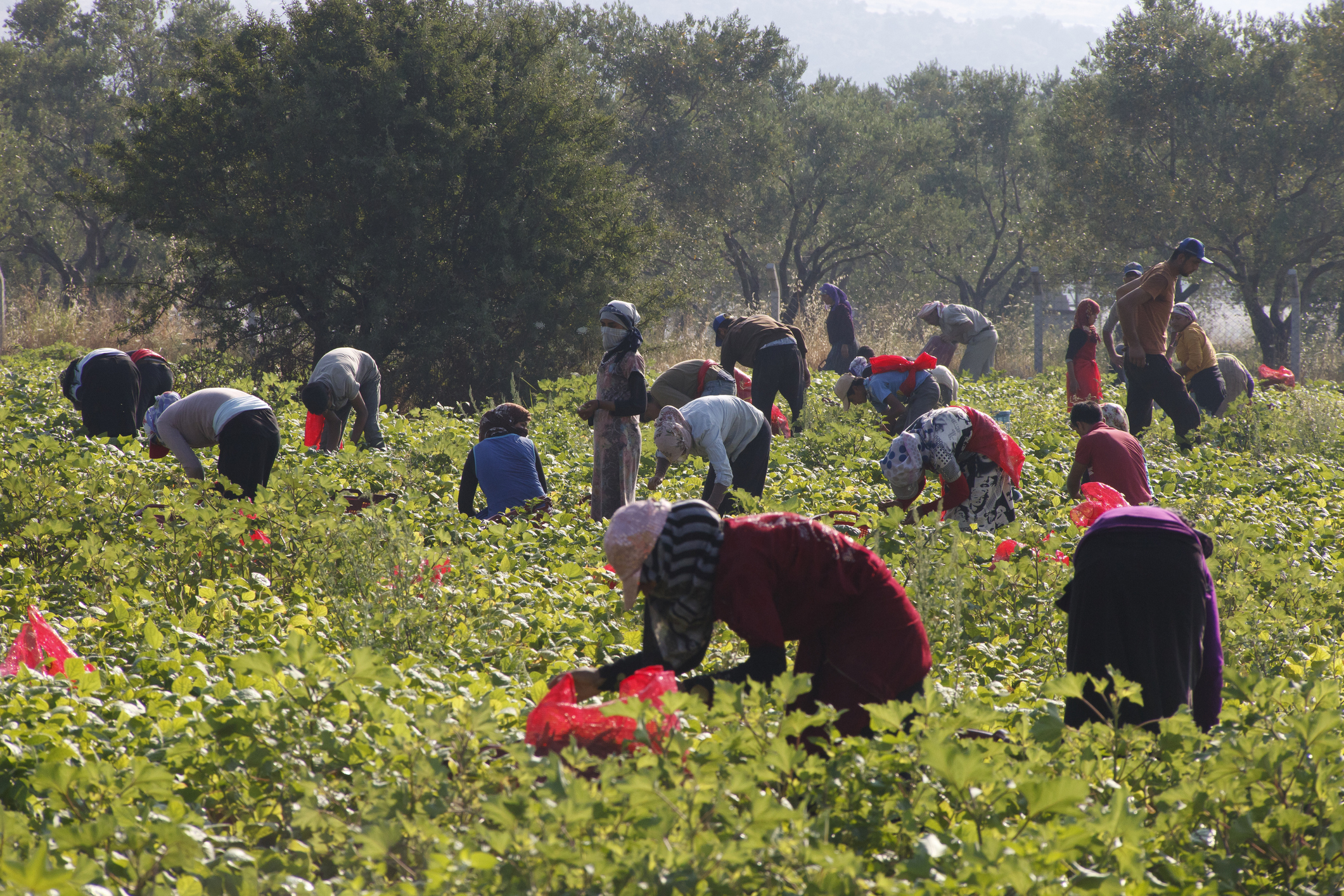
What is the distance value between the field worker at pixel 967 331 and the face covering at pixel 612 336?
7233 millimetres

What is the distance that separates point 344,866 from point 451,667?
1.78 meters

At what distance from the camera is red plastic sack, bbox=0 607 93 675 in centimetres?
366

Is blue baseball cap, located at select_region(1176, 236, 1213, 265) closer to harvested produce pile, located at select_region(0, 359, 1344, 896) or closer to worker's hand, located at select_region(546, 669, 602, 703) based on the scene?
harvested produce pile, located at select_region(0, 359, 1344, 896)

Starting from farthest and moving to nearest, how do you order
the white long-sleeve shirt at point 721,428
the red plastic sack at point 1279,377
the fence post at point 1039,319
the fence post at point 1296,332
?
the fence post at point 1039,319, the fence post at point 1296,332, the red plastic sack at point 1279,377, the white long-sleeve shirt at point 721,428

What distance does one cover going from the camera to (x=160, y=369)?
9.10 m

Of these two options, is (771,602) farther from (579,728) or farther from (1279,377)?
(1279,377)

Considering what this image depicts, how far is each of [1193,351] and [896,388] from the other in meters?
3.20

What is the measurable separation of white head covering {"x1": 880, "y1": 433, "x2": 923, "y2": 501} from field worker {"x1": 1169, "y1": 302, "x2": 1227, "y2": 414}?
6.25 metres

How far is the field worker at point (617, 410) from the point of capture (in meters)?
6.83

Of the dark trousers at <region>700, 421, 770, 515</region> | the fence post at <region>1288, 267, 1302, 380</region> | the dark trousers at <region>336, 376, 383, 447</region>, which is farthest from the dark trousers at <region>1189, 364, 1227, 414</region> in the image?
the fence post at <region>1288, 267, 1302, 380</region>

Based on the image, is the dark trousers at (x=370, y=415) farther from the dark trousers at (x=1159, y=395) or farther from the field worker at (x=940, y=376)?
the dark trousers at (x=1159, y=395)

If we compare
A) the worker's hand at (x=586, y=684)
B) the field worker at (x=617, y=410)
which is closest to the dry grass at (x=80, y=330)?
the field worker at (x=617, y=410)

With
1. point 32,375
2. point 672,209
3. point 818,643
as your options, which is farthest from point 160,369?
point 672,209

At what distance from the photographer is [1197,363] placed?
34.9 ft
